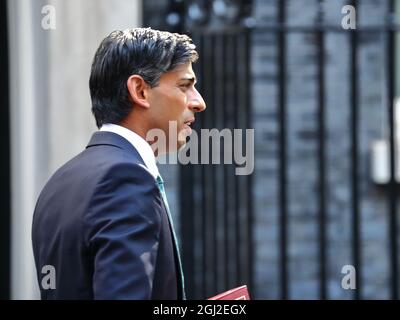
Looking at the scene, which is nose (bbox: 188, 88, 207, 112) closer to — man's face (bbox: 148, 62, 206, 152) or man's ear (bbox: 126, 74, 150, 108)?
man's face (bbox: 148, 62, 206, 152)

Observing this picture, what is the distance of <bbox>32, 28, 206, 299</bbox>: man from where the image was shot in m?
1.96

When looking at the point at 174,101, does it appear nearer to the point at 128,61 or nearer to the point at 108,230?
the point at 128,61

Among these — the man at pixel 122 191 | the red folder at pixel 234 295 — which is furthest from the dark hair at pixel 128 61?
the red folder at pixel 234 295

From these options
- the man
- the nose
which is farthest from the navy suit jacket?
the nose

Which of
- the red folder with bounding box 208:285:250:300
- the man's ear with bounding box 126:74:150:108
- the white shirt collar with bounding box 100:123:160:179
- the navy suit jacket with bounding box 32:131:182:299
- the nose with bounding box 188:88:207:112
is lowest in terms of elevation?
the red folder with bounding box 208:285:250:300

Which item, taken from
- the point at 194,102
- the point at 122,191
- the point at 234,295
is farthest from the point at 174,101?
the point at 234,295

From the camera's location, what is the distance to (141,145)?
7.26ft

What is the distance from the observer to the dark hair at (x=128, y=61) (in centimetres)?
221

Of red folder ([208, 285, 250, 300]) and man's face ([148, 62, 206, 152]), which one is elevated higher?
man's face ([148, 62, 206, 152])

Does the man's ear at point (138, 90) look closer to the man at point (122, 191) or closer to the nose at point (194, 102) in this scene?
the man at point (122, 191)

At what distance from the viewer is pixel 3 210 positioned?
404 cm

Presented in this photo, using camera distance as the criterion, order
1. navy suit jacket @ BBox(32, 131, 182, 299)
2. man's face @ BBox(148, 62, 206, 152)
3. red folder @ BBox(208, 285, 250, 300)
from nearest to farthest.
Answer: navy suit jacket @ BBox(32, 131, 182, 299) → red folder @ BBox(208, 285, 250, 300) → man's face @ BBox(148, 62, 206, 152)

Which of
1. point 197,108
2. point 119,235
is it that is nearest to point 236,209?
point 197,108
